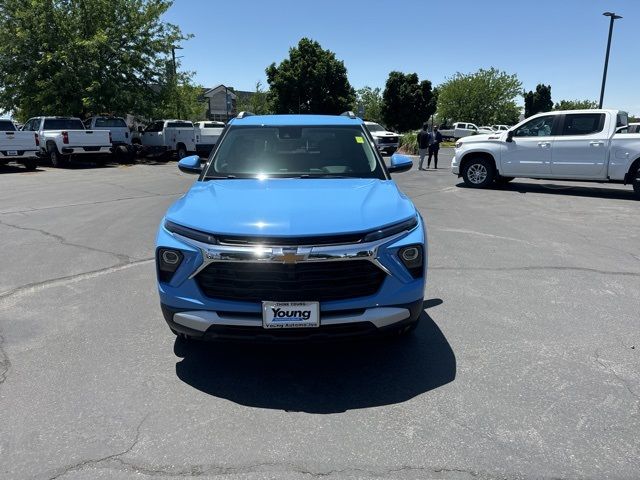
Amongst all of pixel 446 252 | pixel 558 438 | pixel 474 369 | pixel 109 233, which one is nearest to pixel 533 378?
pixel 474 369

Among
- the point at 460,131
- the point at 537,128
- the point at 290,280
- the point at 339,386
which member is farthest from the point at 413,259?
the point at 460,131

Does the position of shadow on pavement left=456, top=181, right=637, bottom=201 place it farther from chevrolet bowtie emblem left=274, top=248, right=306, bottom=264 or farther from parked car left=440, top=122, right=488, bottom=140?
parked car left=440, top=122, right=488, bottom=140

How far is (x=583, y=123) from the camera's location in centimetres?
1207

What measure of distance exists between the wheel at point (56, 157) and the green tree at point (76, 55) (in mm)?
3137

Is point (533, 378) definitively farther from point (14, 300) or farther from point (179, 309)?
point (14, 300)

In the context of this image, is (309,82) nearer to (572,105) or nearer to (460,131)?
(460,131)

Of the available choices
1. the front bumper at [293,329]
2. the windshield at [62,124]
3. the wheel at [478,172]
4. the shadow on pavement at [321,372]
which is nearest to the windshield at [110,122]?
the windshield at [62,124]

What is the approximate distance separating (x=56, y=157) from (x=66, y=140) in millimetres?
1506

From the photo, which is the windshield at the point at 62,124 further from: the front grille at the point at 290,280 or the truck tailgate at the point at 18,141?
the front grille at the point at 290,280

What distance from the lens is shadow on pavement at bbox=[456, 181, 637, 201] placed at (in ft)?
41.5


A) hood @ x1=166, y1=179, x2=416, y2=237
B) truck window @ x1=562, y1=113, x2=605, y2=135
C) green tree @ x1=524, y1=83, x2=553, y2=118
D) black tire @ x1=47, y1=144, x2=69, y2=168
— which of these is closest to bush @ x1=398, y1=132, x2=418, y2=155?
truck window @ x1=562, y1=113, x2=605, y2=135

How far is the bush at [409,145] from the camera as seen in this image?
2930 cm

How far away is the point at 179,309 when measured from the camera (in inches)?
128

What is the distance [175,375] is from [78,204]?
904 centimetres
